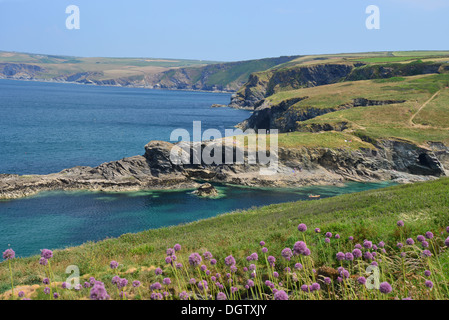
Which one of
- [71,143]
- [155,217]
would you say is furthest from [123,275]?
[71,143]

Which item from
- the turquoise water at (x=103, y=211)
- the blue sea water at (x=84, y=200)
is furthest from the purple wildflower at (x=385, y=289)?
the turquoise water at (x=103, y=211)

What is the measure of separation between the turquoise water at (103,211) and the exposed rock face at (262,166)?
3510 millimetres

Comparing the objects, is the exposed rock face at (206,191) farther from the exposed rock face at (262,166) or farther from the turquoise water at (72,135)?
the turquoise water at (72,135)

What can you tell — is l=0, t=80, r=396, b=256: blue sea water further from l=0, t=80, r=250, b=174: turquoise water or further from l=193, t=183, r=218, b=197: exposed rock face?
l=193, t=183, r=218, b=197: exposed rock face

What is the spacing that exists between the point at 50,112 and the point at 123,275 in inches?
6150

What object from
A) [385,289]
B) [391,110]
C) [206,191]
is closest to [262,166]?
[206,191]

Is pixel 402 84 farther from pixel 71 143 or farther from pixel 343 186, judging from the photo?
pixel 71 143

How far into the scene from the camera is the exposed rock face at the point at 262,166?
200 ft

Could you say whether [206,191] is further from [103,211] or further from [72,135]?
[72,135]

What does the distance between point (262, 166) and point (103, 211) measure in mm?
32974

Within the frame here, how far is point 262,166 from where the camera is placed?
225 ft
